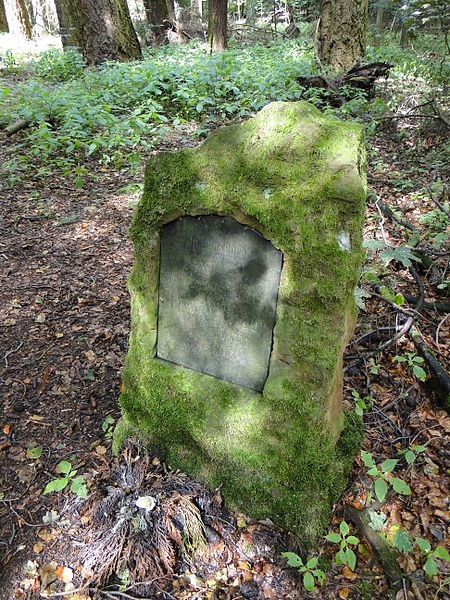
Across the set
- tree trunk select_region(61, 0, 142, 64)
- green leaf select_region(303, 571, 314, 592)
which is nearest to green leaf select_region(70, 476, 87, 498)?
green leaf select_region(303, 571, 314, 592)

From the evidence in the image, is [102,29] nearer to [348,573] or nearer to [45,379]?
[45,379]

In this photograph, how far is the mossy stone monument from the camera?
194cm

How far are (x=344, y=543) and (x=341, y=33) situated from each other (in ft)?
30.0

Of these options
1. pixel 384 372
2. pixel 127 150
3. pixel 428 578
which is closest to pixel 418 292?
pixel 384 372

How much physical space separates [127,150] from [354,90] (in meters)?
4.21

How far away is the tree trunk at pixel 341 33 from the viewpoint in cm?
841

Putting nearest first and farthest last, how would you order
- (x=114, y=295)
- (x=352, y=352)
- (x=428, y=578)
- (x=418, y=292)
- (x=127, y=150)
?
(x=428, y=578)
(x=352, y=352)
(x=418, y=292)
(x=114, y=295)
(x=127, y=150)

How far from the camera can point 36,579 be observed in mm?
2260

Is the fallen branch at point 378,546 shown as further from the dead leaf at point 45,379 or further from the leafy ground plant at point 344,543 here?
the dead leaf at point 45,379

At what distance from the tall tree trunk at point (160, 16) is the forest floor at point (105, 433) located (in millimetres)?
11903

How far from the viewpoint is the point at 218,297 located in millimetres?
2271

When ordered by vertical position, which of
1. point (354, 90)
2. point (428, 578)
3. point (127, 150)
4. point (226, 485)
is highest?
point (354, 90)

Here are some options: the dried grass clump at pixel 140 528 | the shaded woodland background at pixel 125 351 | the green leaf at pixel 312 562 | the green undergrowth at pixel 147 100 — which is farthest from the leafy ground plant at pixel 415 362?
the green undergrowth at pixel 147 100

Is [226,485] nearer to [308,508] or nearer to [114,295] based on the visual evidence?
[308,508]
